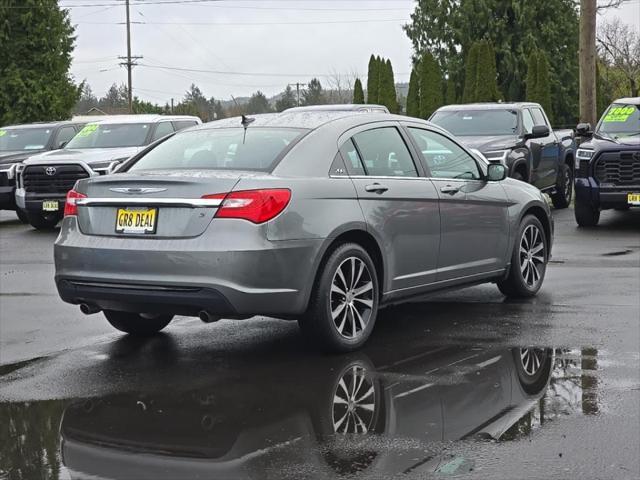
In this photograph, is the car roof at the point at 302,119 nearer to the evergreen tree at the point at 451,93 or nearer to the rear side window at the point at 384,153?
the rear side window at the point at 384,153

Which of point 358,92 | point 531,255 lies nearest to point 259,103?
point 358,92

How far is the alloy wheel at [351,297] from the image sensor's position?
6.71 meters

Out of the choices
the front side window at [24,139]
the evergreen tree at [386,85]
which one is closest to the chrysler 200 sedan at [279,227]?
the front side window at [24,139]

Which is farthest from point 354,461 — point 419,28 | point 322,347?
point 419,28

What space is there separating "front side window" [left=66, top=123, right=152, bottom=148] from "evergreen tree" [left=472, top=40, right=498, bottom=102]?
30501 millimetres

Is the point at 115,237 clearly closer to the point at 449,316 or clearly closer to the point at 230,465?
the point at 230,465

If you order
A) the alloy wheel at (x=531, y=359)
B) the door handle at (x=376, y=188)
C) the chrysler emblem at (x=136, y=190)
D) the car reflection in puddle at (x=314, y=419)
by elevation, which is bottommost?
the car reflection in puddle at (x=314, y=419)

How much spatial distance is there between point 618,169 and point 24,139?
11.5m

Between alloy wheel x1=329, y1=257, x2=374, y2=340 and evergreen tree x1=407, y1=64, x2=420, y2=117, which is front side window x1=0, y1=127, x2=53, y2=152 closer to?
alloy wheel x1=329, y1=257, x2=374, y2=340

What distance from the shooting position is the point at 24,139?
19.8 metres

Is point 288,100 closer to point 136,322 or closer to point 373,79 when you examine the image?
point 373,79

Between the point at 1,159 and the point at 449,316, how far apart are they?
12812 millimetres

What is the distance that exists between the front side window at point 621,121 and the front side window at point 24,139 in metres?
10.6

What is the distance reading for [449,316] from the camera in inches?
320
